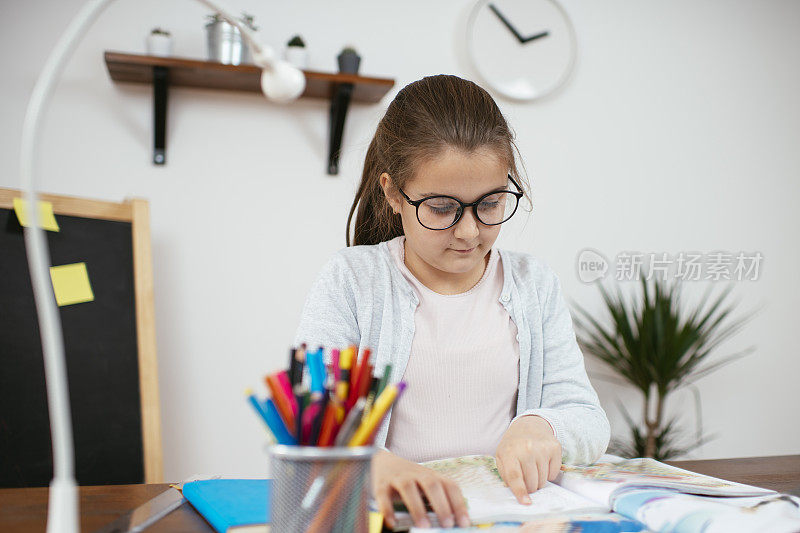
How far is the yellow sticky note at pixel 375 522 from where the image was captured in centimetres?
60

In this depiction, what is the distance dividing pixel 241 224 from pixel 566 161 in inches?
43.8

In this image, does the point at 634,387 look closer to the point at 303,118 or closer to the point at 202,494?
the point at 303,118

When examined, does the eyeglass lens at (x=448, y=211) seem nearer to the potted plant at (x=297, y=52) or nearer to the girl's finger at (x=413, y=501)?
the girl's finger at (x=413, y=501)

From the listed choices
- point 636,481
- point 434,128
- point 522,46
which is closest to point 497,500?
point 636,481

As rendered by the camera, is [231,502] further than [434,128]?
No

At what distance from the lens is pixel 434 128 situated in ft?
3.42

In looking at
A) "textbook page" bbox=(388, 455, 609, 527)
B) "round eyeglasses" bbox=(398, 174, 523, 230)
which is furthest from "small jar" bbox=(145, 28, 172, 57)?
"textbook page" bbox=(388, 455, 609, 527)

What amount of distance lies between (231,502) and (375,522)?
0.18 m

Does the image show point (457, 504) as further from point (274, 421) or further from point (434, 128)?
Answer: point (434, 128)

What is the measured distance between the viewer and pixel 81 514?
0.72 metres

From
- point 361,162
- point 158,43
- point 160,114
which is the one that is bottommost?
point 361,162

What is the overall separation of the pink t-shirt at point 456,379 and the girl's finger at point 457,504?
0.40m

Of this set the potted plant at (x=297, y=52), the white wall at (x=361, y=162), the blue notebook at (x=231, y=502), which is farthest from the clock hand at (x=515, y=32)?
the blue notebook at (x=231, y=502)

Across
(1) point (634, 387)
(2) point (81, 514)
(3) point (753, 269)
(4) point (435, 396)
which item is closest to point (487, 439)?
(4) point (435, 396)
